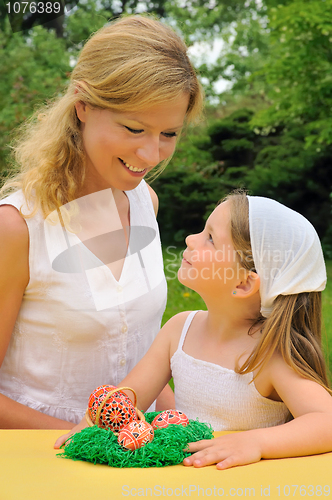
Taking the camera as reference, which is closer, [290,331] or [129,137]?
[290,331]

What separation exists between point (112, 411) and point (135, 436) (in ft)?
0.53

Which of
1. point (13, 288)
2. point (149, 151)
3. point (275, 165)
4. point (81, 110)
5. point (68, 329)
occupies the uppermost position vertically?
point (81, 110)

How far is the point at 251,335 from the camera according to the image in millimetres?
2100

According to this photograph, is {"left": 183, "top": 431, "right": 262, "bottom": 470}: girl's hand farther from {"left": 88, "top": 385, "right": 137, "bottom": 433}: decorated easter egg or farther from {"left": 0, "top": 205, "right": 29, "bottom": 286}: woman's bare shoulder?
{"left": 0, "top": 205, "right": 29, "bottom": 286}: woman's bare shoulder


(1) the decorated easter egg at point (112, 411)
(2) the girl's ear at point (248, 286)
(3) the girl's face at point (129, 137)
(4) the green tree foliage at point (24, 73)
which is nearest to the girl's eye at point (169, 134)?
(3) the girl's face at point (129, 137)

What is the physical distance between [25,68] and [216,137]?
444 centimetres

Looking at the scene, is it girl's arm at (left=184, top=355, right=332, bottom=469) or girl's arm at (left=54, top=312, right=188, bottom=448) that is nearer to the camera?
girl's arm at (left=184, top=355, right=332, bottom=469)

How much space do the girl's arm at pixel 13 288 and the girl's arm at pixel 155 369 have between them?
0.36m

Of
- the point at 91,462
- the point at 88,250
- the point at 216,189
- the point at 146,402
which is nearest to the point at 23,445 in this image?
the point at 91,462

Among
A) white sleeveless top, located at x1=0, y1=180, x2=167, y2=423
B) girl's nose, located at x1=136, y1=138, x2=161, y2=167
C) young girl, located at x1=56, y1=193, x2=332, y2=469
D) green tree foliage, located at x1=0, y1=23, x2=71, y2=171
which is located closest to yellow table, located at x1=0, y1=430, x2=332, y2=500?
young girl, located at x1=56, y1=193, x2=332, y2=469

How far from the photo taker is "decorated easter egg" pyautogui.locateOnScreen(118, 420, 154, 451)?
154 cm

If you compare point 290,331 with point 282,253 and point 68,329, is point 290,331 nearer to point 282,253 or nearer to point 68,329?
point 282,253

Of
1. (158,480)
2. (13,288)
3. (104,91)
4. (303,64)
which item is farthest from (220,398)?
(303,64)

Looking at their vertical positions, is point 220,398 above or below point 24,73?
above
